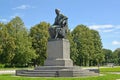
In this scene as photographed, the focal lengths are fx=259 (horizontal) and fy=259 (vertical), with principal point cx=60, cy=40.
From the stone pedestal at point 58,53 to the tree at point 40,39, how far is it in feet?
111

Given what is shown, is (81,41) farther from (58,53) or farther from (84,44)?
(58,53)

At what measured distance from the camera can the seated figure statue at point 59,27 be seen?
93.9 ft

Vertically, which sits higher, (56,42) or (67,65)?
(56,42)

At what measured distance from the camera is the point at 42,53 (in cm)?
6297

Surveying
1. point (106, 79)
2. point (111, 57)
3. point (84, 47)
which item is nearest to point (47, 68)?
point (106, 79)

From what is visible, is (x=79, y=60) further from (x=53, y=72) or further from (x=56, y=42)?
(x=53, y=72)

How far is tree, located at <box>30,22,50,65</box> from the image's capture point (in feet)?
204

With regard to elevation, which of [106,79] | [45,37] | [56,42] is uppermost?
[45,37]

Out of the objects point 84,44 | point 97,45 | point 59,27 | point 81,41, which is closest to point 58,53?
point 59,27

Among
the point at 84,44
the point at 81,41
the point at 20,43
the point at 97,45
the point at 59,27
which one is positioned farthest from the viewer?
the point at 97,45

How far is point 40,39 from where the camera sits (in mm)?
62656

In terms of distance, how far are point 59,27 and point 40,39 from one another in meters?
34.0

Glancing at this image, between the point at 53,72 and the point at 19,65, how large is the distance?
4207 centimetres

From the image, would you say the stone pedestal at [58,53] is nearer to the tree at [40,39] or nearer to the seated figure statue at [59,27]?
the seated figure statue at [59,27]
